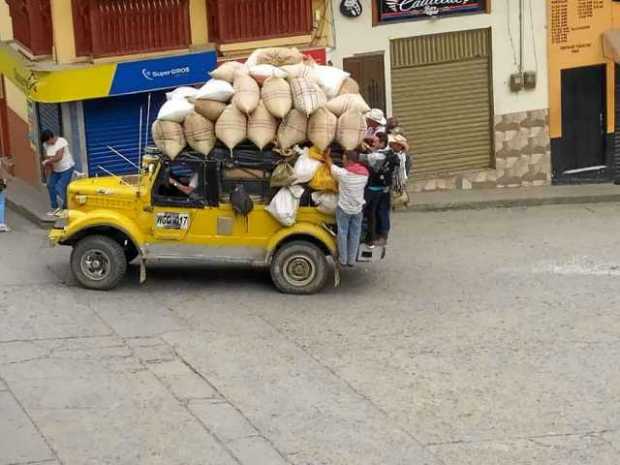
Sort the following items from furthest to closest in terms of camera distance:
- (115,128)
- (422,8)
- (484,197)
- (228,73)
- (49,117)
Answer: (484,197) → (422,8) → (49,117) → (115,128) → (228,73)

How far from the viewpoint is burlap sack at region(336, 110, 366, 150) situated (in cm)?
1630

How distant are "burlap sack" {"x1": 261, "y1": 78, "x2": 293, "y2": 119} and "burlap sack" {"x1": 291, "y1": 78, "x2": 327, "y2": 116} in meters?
0.09

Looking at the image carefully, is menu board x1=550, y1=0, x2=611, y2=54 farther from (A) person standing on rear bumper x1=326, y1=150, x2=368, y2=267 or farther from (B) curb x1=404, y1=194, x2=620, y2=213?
(A) person standing on rear bumper x1=326, y1=150, x2=368, y2=267

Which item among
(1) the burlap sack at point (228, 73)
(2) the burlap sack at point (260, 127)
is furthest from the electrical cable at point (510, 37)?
(2) the burlap sack at point (260, 127)

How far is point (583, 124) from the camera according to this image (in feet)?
81.4

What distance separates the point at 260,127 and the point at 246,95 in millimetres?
434

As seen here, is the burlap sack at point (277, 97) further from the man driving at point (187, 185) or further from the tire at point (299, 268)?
the tire at point (299, 268)

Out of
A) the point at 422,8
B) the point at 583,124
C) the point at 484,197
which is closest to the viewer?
the point at 422,8

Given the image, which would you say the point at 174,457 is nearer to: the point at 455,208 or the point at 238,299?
the point at 238,299

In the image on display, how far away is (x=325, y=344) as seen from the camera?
1468cm

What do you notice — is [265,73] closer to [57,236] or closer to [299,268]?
[299,268]

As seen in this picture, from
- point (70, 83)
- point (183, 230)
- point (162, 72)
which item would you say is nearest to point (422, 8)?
point (162, 72)

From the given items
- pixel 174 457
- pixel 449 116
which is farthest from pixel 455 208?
pixel 174 457

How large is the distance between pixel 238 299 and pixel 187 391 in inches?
145
